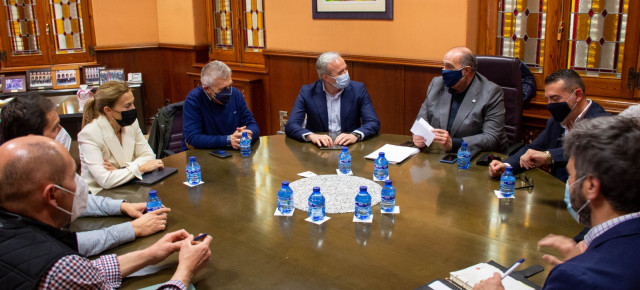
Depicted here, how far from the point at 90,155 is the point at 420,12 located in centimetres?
305

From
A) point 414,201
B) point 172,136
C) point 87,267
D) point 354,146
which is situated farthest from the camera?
point 172,136

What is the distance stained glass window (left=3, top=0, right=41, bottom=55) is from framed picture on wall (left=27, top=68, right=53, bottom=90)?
561 mm

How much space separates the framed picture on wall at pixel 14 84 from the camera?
6.02 meters

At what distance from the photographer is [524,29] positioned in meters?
4.29

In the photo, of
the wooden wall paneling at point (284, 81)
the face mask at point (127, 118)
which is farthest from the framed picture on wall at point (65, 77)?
the face mask at point (127, 118)

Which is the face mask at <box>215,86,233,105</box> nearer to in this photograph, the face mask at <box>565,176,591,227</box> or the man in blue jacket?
the man in blue jacket

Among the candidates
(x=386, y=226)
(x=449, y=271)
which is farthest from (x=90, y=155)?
(x=449, y=271)

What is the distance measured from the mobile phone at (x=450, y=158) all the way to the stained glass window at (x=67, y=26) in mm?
5565

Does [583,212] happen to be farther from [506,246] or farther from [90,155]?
[90,155]

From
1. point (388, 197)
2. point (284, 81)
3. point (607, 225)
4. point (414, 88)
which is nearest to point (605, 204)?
point (607, 225)

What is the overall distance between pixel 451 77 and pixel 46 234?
104 inches

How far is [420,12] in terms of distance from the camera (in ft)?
15.3

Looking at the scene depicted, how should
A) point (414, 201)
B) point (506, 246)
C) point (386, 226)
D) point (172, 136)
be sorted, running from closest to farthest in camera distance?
point (506, 246), point (386, 226), point (414, 201), point (172, 136)

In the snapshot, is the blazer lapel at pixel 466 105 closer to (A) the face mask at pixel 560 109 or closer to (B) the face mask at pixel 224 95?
(A) the face mask at pixel 560 109
